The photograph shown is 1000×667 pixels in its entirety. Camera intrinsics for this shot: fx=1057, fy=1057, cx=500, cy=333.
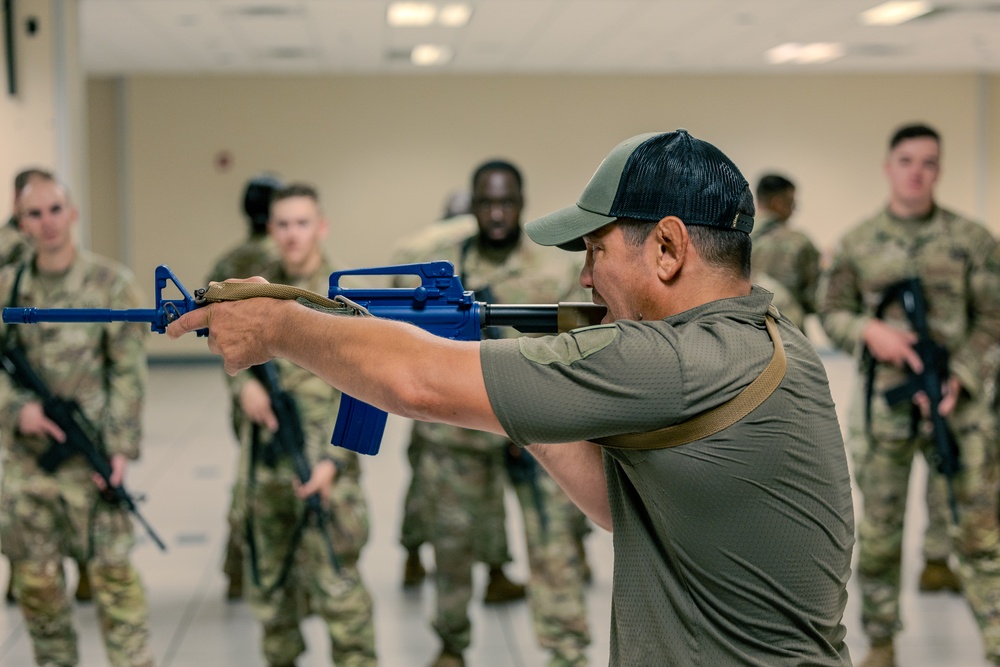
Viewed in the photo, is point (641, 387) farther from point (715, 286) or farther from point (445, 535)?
point (445, 535)

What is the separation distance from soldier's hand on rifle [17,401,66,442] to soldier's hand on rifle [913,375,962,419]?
9.56 feet

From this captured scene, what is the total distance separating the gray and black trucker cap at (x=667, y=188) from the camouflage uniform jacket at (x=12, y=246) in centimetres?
286

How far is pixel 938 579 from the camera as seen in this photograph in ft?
15.6

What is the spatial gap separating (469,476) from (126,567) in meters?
1.18

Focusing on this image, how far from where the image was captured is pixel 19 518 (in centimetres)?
340

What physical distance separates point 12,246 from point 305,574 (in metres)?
1.58

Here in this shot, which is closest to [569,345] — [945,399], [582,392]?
[582,392]

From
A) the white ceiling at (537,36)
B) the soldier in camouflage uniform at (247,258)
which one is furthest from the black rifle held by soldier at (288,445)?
the white ceiling at (537,36)

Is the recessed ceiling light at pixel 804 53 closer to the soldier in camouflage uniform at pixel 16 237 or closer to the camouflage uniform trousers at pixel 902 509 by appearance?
the camouflage uniform trousers at pixel 902 509

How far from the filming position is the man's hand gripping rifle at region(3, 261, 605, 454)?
1612mm

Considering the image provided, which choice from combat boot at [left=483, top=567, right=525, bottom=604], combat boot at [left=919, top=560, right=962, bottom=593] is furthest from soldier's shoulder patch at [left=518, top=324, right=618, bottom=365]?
combat boot at [left=919, top=560, right=962, bottom=593]

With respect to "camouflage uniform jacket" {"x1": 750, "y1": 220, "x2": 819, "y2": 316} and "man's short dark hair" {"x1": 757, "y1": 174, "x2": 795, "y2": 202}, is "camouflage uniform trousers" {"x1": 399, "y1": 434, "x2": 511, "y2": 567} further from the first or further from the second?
"man's short dark hair" {"x1": 757, "y1": 174, "x2": 795, "y2": 202}

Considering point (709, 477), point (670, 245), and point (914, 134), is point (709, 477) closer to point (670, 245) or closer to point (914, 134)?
point (670, 245)

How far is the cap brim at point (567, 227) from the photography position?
137cm
